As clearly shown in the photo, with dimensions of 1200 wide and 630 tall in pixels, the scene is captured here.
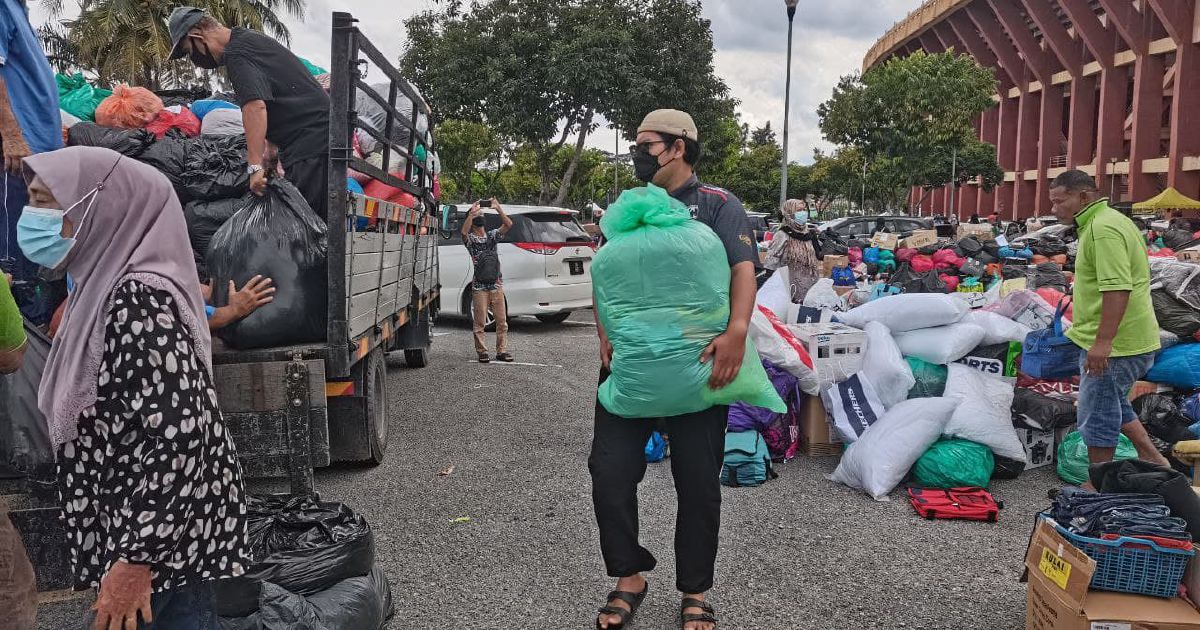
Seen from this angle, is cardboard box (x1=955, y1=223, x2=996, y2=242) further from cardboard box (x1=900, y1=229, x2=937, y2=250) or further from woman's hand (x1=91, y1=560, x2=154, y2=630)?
woman's hand (x1=91, y1=560, x2=154, y2=630)

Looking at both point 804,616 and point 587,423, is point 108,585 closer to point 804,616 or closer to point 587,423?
point 804,616

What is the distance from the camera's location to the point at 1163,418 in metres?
5.43

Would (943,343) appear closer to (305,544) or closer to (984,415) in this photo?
(984,415)

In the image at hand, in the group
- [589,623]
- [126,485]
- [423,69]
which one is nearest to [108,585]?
[126,485]

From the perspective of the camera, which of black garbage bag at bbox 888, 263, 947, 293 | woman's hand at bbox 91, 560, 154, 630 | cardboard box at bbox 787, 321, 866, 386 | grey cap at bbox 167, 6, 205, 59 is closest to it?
woman's hand at bbox 91, 560, 154, 630

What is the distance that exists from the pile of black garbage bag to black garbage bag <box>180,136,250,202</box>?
1951mm

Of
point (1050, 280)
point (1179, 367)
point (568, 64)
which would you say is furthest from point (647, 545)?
point (568, 64)

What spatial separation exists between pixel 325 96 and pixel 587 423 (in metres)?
3.10

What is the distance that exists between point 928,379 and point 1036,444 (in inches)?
29.8

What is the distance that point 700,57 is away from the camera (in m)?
26.2

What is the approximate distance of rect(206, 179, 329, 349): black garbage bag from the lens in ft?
12.1

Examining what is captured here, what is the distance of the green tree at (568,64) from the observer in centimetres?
2436

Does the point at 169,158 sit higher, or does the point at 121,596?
the point at 169,158

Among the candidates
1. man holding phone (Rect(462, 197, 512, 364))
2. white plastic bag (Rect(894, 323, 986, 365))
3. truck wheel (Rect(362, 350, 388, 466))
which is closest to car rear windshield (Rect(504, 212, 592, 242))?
man holding phone (Rect(462, 197, 512, 364))
